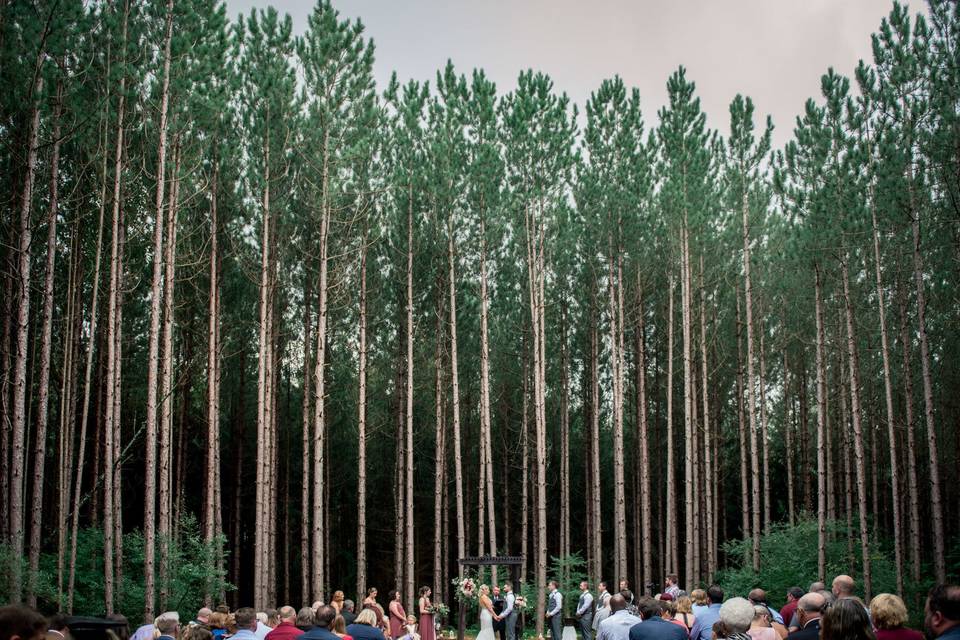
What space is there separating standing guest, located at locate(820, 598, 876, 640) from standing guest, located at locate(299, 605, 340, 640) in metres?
3.95

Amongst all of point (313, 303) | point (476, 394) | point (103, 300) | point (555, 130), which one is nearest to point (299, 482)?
point (476, 394)

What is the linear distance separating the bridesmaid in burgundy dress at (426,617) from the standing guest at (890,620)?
12423 mm

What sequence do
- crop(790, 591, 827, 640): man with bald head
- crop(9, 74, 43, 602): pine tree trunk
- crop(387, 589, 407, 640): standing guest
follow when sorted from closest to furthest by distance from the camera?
1. crop(790, 591, 827, 640): man with bald head
2. crop(9, 74, 43, 602): pine tree trunk
3. crop(387, 589, 407, 640): standing guest

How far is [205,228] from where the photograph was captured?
22031 millimetres

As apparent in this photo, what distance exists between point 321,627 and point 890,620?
14.0 feet

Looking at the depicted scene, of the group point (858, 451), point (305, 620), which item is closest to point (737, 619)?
point (305, 620)

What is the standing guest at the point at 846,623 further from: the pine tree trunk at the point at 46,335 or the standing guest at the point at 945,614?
the pine tree trunk at the point at 46,335

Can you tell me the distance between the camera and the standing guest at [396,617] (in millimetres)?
14945

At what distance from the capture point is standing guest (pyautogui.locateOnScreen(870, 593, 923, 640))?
527cm

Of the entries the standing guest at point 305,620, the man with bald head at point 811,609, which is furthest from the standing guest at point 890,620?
the standing guest at point 305,620

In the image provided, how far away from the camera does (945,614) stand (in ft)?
15.6

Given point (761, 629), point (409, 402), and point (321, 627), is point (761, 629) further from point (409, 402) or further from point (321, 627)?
point (409, 402)

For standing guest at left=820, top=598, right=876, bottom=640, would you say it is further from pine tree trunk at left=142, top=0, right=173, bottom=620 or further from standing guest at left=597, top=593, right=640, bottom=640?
pine tree trunk at left=142, top=0, right=173, bottom=620

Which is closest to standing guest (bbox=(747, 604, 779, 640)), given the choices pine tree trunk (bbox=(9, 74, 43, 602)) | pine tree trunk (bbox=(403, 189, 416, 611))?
pine tree trunk (bbox=(9, 74, 43, 602))
